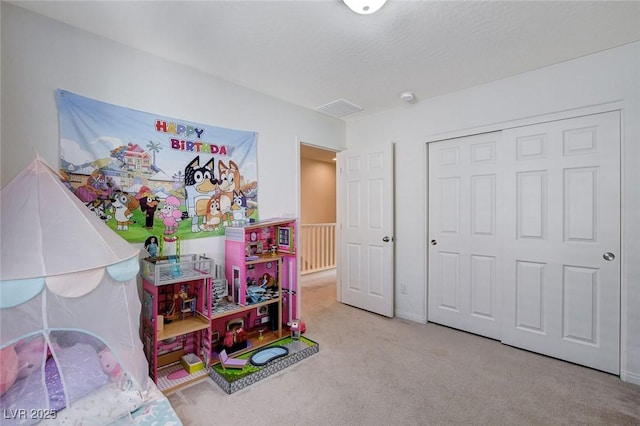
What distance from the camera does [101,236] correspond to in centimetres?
158

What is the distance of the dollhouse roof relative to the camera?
50.6 inches

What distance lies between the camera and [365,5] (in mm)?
1707

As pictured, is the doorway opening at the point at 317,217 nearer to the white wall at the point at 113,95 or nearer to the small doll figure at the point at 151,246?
the white wall at the point at 113,95

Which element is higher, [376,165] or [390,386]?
[376,165]

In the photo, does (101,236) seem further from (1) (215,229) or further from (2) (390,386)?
(2) (390,386)

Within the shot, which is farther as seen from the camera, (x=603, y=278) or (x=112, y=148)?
(x=603, y=278)

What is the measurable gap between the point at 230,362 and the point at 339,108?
282 cm

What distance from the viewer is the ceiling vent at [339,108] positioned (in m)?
3.34

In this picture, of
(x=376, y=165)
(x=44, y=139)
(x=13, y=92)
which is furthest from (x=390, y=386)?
(x=13, y=92)

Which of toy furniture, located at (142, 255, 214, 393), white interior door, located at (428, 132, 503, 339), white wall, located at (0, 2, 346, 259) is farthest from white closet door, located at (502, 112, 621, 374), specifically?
toy furniture, located at (142, 255, 214, 393)

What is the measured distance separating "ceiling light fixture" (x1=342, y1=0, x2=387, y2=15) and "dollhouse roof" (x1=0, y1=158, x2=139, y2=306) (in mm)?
1892

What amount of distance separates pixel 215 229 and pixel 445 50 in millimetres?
2420

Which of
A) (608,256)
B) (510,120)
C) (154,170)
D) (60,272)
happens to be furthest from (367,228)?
(60,272)

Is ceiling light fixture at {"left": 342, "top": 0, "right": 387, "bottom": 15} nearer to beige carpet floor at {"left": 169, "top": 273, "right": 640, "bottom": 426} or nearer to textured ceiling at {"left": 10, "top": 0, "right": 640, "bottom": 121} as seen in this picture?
textured ceiling at {"left": 10, "top": 0, "right": 640, "bottom": 121}
